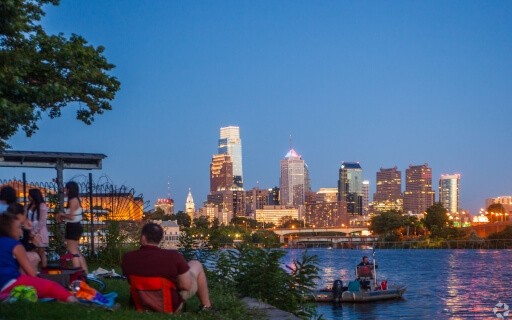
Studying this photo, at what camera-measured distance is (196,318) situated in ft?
36.4

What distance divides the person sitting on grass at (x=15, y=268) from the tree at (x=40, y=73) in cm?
306

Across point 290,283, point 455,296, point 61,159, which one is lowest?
point 455,296

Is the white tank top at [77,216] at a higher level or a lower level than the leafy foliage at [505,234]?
higher

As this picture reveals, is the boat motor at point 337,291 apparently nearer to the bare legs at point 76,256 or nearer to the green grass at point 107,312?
the bare legs at point 76,256

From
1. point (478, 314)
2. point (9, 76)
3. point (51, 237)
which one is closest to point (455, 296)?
point (478, 314)

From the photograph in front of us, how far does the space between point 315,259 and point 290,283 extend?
830mm

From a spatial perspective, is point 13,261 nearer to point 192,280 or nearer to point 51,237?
point 192,280

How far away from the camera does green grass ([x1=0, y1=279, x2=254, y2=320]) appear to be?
9625 mm

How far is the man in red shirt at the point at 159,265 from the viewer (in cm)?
1119

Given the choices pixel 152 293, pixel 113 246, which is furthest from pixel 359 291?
pixel 152 293

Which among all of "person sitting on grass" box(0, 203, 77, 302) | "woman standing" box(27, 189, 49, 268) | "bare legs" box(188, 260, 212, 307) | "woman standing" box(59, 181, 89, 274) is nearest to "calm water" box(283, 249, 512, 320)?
"woman standing" box(59, 181, 89, 274)

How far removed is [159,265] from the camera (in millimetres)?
11195

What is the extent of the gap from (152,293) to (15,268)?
6.18ft

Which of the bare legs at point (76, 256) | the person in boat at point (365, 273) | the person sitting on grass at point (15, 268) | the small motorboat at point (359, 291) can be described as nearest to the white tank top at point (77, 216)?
the bare legs at point (76, 256)
